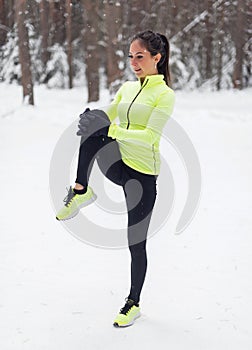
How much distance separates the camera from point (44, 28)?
64.6 feet

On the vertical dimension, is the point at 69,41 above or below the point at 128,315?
above

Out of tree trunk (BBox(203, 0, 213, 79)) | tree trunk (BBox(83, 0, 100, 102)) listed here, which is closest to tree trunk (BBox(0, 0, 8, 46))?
tree trunk (BBox(83, 0, 100, 102))

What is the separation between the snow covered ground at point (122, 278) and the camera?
2.83 meters

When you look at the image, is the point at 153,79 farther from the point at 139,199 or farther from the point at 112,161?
the point at 139,199

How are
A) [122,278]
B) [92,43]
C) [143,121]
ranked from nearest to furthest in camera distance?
[143,121]
[122,278]
[92,43]

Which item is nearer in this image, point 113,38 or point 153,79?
point 153,79

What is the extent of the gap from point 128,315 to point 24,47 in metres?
11.4

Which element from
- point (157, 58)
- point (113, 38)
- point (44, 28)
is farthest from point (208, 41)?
point (157, 58)

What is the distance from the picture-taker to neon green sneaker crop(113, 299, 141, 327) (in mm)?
2879

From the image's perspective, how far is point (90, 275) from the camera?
3.70 metres

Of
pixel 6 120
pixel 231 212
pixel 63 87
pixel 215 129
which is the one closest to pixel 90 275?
pixel 231 212

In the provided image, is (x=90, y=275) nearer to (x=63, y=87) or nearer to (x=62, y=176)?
(x=62, y=176)

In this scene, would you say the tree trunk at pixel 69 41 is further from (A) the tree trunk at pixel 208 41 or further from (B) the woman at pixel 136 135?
(B) the woman at pixel 136 135

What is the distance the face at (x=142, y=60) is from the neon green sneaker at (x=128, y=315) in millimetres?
1495
